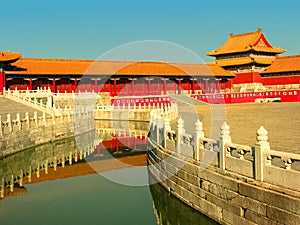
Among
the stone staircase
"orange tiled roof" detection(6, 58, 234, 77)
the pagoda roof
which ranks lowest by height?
the stone staircase

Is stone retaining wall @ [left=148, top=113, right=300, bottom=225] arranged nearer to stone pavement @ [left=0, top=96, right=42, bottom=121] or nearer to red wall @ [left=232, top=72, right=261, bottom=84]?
stone pavement @ [left=0, top=96, right=42, bottom=121]

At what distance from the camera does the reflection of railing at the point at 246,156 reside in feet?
25.3

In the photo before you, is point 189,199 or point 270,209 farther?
point 189,199

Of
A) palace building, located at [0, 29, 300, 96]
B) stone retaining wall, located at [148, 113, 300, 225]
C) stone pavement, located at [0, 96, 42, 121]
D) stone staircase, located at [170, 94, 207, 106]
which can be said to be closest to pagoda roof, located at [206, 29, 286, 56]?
palace building, located at [0, 29, 300, 96]

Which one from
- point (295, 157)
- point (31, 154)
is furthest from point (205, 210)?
point (31, 154)

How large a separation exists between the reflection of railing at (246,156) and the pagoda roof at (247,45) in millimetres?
42215

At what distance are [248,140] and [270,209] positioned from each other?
6.08 metres

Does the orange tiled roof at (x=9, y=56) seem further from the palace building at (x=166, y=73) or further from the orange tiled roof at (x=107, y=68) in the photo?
the orange tiled roof at (x=107, y=68)

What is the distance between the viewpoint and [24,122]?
22453mm

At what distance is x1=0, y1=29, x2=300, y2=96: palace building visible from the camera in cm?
4080

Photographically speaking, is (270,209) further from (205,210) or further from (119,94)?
(119,94)

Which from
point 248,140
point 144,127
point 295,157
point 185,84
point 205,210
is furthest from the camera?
point 185,84

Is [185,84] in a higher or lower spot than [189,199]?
higher

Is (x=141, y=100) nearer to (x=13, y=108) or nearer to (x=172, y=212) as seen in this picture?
(x=13, y=108)
